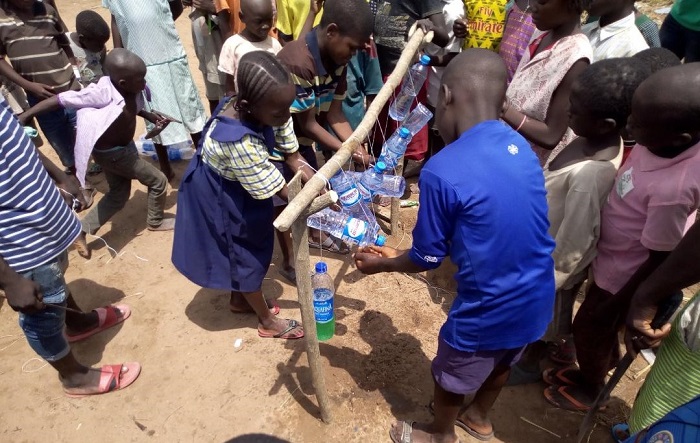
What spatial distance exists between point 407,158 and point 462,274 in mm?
3176

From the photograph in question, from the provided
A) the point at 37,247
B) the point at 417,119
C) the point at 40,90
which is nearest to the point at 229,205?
the point at 37,247

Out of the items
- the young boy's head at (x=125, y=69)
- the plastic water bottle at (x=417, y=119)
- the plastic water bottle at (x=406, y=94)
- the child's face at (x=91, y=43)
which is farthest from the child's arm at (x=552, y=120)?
the child's face at (x=91, y=43)

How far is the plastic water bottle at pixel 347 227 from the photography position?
2742 mm

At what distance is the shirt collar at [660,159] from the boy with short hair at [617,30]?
3.66 ft

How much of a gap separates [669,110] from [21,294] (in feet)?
9.52

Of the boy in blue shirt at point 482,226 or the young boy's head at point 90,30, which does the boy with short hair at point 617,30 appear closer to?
the boy in blue shirt at point 482,226

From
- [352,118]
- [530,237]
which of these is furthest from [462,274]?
[352,118]

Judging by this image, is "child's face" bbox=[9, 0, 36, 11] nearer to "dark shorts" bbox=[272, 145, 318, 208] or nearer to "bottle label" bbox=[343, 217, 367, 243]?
"dark shorts" bbox=[272, 145, 318, 208]

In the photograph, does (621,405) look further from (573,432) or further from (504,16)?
(504,16)

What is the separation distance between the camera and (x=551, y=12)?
262 cm

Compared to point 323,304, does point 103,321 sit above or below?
below

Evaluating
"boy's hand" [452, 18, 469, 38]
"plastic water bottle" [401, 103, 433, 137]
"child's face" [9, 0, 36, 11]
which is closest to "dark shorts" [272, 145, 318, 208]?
"plastic water bottle" [401, 103, 433, 137]

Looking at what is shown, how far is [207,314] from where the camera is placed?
11.8 ft

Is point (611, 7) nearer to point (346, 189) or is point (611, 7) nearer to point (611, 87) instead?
point (611, 87)
